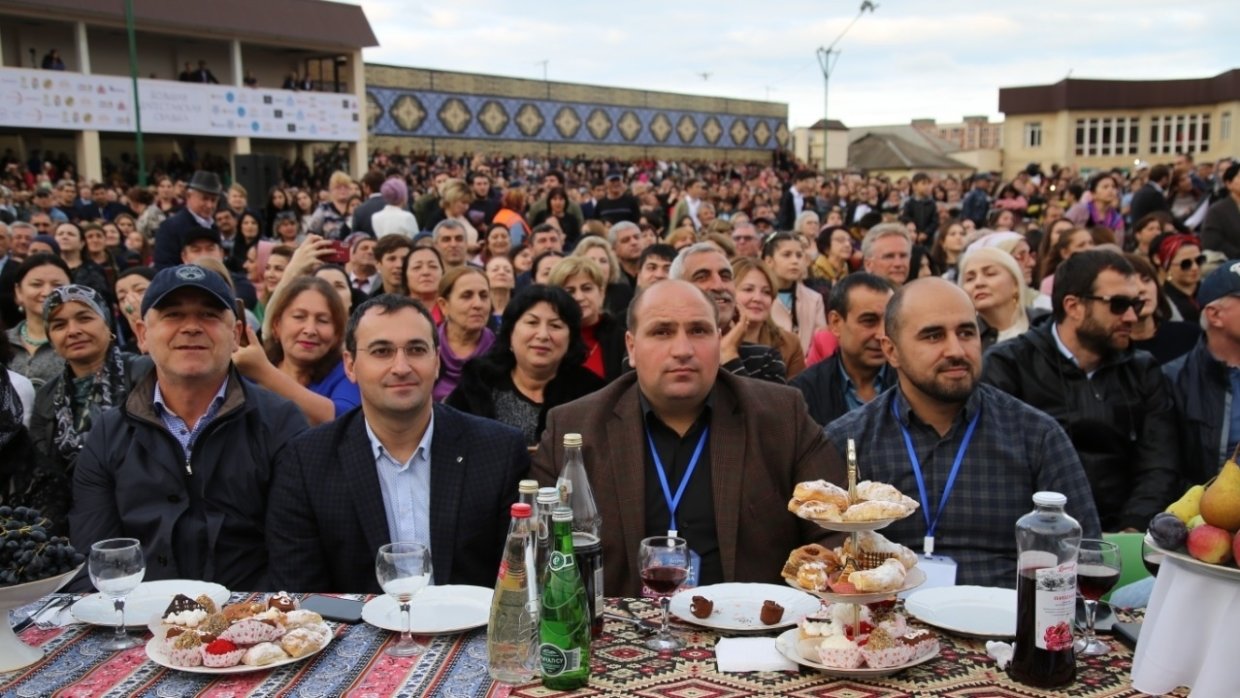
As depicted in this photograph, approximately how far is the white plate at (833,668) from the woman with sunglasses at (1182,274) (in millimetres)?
5272

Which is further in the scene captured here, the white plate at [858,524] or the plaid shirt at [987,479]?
the plaid shirt at [987,479]

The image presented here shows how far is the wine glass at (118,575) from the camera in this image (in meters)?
2.34

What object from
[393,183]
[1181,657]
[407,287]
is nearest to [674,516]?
[1181,657]

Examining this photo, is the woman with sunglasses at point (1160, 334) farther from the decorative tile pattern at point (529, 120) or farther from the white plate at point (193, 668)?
the decorative tile pattern at point (529, 120)

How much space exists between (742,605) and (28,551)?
1642 mm

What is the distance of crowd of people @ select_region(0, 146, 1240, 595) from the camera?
10.0ft

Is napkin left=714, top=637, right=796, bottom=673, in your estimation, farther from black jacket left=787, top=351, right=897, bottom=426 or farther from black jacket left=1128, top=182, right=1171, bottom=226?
black jacket left=1128, top=182, right=1171, bottom=226

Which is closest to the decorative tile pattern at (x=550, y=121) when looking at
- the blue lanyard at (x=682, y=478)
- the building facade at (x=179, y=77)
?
the building facade at (x=179, y=77)

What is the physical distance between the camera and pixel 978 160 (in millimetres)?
50531

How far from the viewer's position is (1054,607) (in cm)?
201

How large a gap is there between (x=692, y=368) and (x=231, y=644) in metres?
1.49

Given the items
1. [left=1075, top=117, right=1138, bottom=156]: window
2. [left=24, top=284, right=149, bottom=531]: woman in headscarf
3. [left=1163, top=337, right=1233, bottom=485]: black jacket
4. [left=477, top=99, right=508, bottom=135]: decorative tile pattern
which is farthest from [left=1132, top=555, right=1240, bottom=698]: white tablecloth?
[left=1075, top=117, right=1138, bottom=156]: window

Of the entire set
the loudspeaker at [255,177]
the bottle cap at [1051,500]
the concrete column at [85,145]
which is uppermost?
the concrete column at [85,145]

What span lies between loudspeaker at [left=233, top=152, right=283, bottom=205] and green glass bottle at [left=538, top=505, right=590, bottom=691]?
44.2 feet
